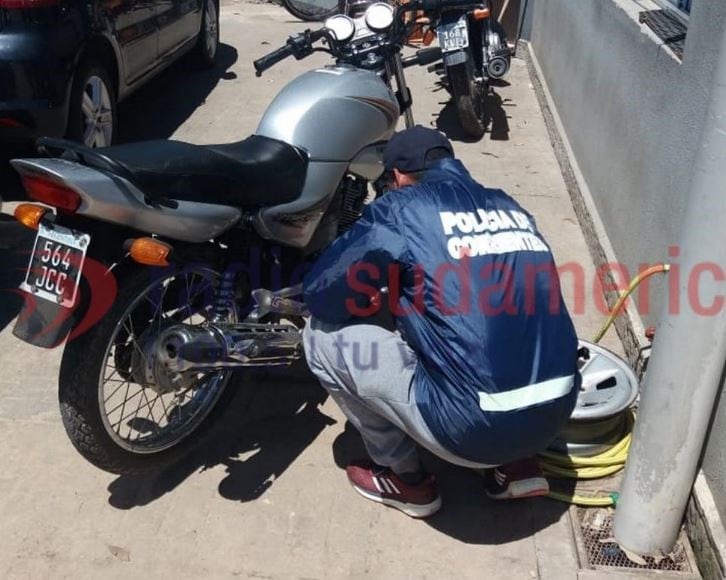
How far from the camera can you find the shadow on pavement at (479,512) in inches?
113

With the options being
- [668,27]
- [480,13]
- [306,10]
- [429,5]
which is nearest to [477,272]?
[668,27]

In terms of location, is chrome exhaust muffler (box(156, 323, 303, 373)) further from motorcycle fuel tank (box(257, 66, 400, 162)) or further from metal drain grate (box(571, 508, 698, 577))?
metal drain grate (box(571, 508, 698, 577))

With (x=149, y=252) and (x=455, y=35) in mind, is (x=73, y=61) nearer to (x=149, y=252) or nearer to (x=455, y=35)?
(x=455, y=35)

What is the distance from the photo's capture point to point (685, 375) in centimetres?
242

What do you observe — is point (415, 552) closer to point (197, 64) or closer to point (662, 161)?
point (662, 161)

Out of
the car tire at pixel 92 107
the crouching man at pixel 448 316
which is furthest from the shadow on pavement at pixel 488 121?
the crouching man at pixel 448 316

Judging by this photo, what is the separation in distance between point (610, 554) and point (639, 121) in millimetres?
2104

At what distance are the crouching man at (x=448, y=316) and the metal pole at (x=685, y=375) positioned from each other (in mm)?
271

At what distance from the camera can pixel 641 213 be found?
3830 mm

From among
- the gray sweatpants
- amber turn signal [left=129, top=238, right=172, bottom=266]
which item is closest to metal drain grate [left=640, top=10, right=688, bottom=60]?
the gray sweatpants

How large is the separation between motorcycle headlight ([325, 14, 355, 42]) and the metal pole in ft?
7.06

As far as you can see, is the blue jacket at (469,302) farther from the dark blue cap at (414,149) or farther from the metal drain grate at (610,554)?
the metal drain grate at (610,554)

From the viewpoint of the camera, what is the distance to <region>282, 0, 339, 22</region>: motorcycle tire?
1042cm

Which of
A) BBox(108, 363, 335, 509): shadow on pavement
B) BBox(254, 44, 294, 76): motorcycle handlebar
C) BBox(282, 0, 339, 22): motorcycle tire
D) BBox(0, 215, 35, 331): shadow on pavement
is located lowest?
BBox(282, 0, 339, 22): motorcycle tire
